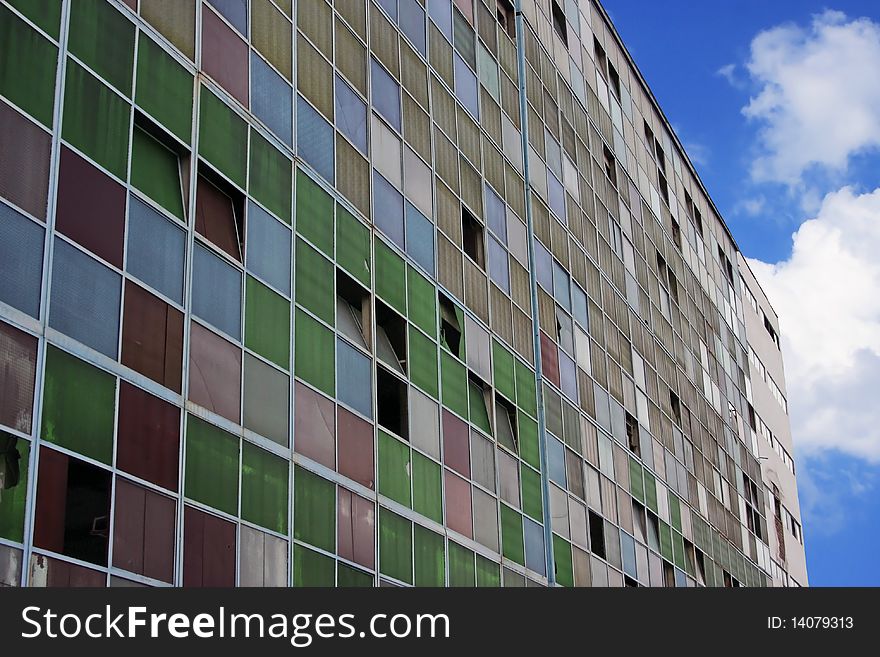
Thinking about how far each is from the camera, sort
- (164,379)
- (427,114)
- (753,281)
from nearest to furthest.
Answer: (164,379) → (427,114) → (753,281)

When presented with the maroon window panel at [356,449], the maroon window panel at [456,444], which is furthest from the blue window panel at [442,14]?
the maroon window panel at [356,449]

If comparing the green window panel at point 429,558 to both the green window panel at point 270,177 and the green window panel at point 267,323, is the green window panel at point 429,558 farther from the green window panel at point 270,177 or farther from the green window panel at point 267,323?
the green window panel at point 270,177

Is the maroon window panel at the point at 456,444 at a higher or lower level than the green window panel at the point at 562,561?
higher

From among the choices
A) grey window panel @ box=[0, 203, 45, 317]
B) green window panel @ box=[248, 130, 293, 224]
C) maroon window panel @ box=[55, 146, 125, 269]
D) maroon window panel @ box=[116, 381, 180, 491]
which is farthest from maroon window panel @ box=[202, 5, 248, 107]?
maroon window panel @ box=[116, 381, 180, 491]

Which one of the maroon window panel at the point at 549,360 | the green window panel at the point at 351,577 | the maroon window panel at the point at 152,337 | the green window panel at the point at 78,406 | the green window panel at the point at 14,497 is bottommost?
the green window panel at the point at 14,497

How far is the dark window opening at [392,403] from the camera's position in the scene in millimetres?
26578

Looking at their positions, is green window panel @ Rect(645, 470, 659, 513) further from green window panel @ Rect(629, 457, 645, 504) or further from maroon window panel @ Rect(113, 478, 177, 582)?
maroon window panel @ Rect(113, 478, 177, 582)

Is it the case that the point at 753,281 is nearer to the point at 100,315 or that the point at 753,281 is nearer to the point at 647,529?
the point at 647,529

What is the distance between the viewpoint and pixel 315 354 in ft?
79.3

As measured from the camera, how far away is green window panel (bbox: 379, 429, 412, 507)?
84.2 feet

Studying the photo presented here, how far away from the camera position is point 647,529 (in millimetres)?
41219

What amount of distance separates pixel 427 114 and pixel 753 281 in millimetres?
42714

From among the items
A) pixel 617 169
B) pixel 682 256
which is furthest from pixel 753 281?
pixel 617 169

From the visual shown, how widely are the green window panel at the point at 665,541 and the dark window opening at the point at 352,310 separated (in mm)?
18857
